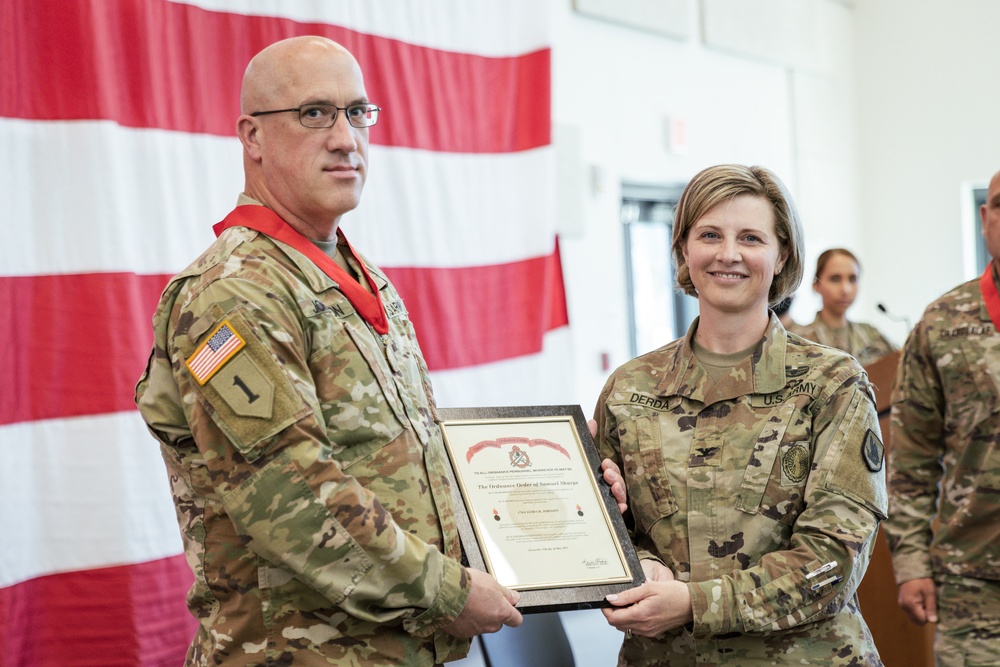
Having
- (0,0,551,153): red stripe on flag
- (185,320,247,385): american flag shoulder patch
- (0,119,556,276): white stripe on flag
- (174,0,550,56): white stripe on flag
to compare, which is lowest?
(185,320,247,385): american flag shoulder patch

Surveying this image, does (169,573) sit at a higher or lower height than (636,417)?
lower

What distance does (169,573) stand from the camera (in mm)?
2609

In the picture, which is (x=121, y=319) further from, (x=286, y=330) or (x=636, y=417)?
(x=636, y=417)

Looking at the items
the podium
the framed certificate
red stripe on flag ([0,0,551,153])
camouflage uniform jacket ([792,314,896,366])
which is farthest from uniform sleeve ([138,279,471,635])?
camouflage uniform jacket ([792,314,896,366])

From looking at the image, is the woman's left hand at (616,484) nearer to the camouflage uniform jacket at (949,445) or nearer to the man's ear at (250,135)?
the man's ear at (250,135)

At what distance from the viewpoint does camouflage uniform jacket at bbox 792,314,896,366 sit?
508 cm

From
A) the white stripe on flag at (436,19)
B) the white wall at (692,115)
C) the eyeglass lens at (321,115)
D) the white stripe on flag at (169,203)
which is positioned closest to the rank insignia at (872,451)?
the eyeglass lens at (321,115)

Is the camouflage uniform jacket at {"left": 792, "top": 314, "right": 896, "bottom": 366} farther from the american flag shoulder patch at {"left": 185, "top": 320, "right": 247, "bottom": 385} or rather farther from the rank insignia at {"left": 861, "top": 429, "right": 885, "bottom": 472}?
the american flag shoulder patch at {"left": 185, "top": 320, "right": 247, "bottom": 385}

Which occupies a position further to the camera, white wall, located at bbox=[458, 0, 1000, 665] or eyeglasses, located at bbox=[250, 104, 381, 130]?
white wall, located at bbox=[458, 0, 1000, 665]

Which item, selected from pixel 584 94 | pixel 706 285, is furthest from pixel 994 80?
pixel 706 285

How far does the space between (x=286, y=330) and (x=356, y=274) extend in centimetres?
32

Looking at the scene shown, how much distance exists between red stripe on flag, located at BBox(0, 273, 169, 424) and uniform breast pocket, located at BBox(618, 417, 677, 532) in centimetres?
135

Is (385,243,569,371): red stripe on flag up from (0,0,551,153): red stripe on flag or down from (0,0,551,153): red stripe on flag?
down

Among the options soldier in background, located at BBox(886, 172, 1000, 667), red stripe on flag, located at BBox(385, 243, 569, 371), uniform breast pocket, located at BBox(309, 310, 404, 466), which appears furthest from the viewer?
red stripe on flag, located at BBox(385, 243, 569, 371)
